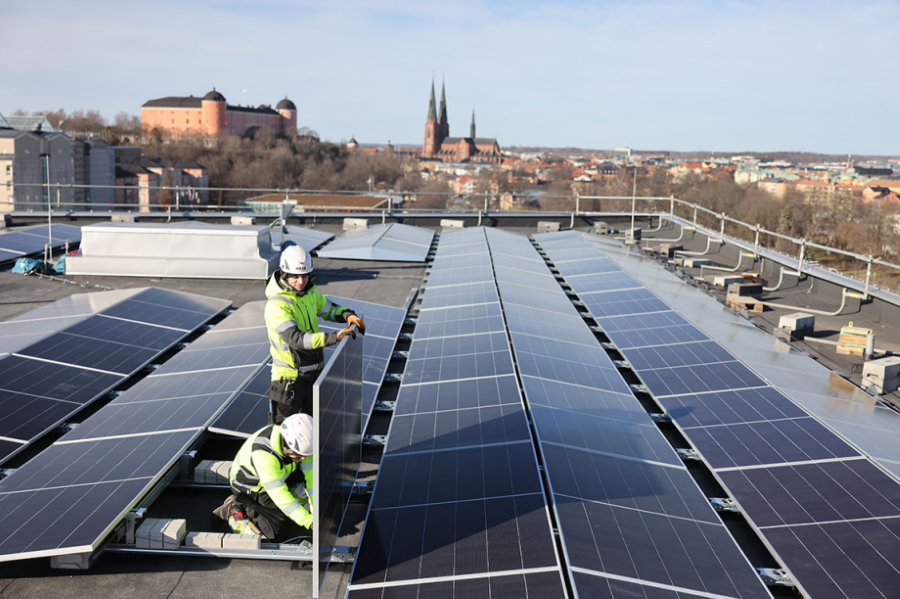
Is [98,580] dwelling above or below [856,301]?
below

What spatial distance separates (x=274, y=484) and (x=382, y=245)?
1710 cm

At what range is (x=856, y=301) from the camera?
18.0m

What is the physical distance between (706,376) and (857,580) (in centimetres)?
538

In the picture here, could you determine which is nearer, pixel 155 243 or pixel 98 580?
pixel 98 580

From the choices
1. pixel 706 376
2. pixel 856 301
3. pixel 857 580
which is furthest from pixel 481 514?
pixel 856 301

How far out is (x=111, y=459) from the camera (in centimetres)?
774

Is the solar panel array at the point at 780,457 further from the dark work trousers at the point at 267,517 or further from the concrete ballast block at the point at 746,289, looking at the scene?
the concrete ballast block at the point at 746,289

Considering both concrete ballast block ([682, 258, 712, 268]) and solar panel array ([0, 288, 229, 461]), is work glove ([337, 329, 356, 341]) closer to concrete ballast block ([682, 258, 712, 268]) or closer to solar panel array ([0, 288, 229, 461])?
solar panel array ([0, 288, 229, 461])

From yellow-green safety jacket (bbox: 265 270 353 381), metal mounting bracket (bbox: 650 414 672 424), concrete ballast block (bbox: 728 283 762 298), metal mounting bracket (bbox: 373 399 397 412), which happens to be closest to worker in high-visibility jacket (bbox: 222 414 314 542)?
yellow-green safety jacket (bbox: 265 270 353 381)

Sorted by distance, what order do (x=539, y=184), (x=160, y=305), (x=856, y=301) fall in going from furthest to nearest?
(x=539, y=184) < (x=856, y=301) < (x=160, y=305)

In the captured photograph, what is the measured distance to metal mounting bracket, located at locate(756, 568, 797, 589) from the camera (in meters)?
6.36

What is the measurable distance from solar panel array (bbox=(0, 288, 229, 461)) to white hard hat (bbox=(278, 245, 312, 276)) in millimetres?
3728

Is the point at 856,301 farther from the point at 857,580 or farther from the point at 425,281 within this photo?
the point at 857,580

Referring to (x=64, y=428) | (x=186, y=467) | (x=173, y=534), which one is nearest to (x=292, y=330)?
(x=186, y=467)
